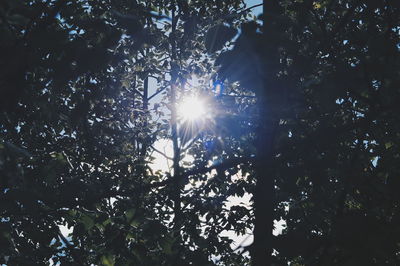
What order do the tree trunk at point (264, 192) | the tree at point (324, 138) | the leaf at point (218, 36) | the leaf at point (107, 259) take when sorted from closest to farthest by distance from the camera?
the tree at point (324, 138) < the leaf at point (218, 36) < the tree trunk at point (264, 192) < the leaf at point (107, 259)

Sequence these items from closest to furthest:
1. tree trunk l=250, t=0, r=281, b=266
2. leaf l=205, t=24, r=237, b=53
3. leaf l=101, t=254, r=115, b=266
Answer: leaf l=205, t=24, r=237, b=53 < tree trunk l=250, t=0, r=281, b=266 < leaf l=101, t=254, r=115, b=266

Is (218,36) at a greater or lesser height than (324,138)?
greater

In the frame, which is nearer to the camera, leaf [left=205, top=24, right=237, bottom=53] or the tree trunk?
leaf [left=205, top=24, right=237, bottom=53]

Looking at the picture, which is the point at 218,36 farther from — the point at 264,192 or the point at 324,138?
the point at 264,192

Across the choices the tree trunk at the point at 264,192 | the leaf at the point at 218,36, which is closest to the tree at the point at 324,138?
the tree trunk at the point at 264,192

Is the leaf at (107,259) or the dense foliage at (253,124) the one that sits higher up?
the dense foliage at (253,124)

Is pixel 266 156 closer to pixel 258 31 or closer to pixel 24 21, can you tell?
pixel 258 31

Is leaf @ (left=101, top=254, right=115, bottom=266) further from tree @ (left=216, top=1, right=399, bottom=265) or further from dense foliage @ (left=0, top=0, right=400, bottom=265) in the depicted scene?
tree @ (left=216, top=1, right=399, bottom=265)

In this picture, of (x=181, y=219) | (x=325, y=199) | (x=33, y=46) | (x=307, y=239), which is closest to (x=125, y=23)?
(x=33, y=46)

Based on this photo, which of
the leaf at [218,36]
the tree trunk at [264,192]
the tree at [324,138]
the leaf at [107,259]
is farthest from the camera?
the leaf at [107,259]

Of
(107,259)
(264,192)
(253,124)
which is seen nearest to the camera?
(107,259)

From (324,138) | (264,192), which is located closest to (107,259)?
(264,192)

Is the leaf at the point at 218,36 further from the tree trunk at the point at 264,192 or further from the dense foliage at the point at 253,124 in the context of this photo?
the tree trunk at the point at 264,192


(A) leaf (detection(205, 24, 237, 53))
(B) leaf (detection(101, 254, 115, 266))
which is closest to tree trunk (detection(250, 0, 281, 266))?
(A) leaf (detection(205, 24, 237, 53))
